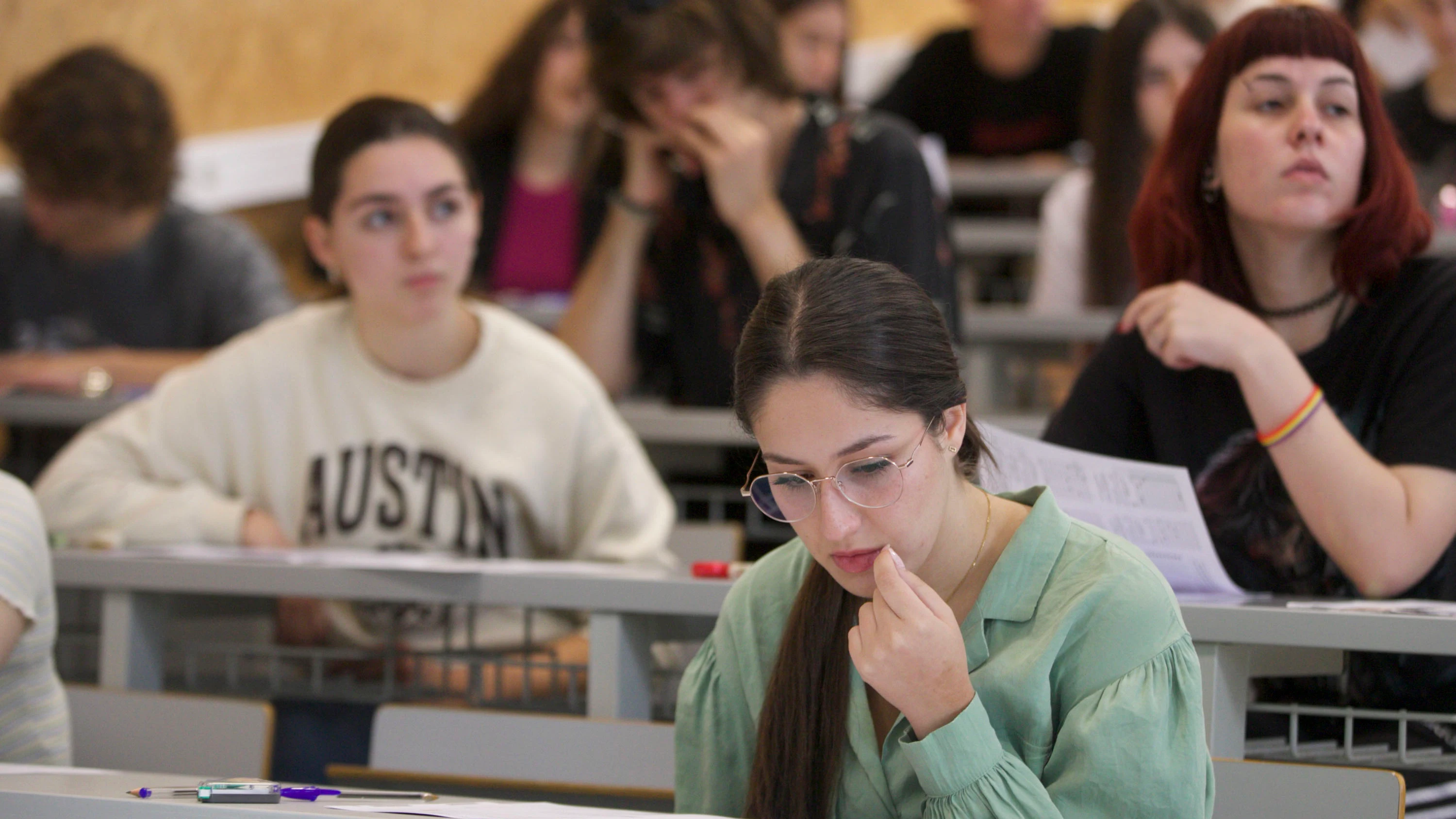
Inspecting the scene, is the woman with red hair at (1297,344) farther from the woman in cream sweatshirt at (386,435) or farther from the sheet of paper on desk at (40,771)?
the sheet of paper on desk at (40,771)

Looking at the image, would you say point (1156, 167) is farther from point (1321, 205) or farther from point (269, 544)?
point (269, 544)

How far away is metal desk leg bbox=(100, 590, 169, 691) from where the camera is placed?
71.1 inches

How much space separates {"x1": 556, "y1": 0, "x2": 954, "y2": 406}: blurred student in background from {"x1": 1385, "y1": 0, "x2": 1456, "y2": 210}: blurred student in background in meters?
1.49

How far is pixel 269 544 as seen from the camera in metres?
2.14

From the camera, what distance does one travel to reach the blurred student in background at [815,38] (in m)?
3.49

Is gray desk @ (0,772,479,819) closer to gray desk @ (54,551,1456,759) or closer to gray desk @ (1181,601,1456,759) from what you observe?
gray desk @ (54,551,1456,759)

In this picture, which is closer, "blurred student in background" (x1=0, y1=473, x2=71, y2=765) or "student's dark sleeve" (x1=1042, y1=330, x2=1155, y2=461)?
"blurred student in background" (x1=0, y1=473, x2=71, y2=765)

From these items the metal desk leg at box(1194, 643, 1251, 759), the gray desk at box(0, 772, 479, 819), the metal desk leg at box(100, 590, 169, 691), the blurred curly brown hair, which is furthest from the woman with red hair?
the blurred curly brown hair

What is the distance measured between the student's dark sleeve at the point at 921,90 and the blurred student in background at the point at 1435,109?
1242 millimetres

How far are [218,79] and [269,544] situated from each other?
101 inches

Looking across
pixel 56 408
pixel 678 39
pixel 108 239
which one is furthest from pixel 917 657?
pixel 108 239

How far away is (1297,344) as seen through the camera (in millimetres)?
1799

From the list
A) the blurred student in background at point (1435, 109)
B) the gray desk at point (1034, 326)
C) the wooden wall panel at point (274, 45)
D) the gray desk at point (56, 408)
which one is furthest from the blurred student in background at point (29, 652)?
the blurred student in background at point (1435, 109)

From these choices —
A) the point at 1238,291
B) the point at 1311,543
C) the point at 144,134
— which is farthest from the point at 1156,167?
the point at 144,134
